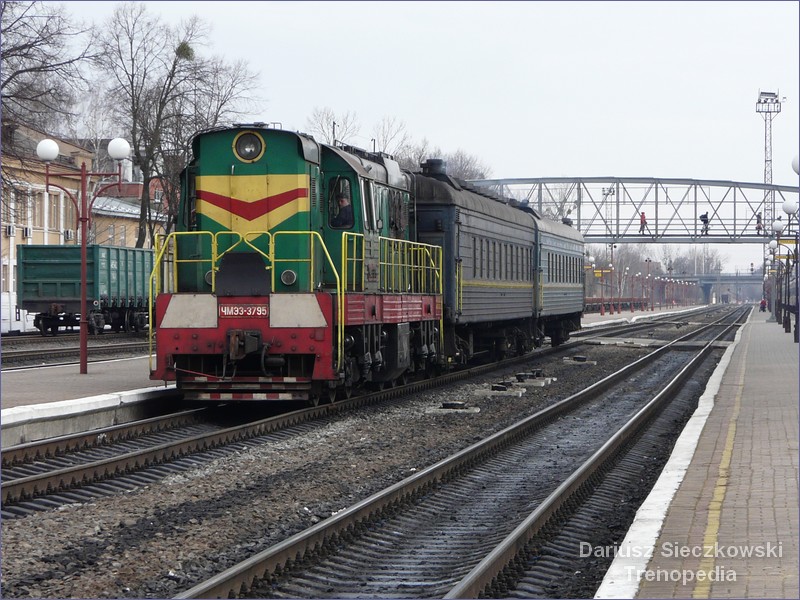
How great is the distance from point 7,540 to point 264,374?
6927 mm

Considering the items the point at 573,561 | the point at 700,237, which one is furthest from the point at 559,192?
the point at 573,561

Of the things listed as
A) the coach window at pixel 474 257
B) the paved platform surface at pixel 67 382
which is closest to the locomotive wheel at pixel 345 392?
the paved platform surface at pixel 67 382

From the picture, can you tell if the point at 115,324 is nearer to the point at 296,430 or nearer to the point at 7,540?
the point at 296,430

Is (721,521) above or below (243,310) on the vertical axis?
below

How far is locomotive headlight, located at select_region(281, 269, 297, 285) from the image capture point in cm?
1477

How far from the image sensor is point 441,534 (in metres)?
8.73

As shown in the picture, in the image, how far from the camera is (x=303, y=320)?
47.3 feet

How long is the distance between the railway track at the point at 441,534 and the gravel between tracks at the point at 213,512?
42cm

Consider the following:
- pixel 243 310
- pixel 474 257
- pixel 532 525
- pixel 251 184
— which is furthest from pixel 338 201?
pixel 532 525

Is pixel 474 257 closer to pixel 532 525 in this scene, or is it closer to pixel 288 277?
pixel 288 277

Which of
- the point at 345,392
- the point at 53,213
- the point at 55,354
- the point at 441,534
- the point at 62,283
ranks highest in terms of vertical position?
the point at 53,213

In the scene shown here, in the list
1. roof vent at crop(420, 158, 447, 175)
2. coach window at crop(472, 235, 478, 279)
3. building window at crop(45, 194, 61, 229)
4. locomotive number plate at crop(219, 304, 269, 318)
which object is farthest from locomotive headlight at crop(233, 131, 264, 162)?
building window at crop(45, 194, 61, 229)

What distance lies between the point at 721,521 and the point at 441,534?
84.2 inches

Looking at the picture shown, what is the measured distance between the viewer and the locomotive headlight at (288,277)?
1477 cm
